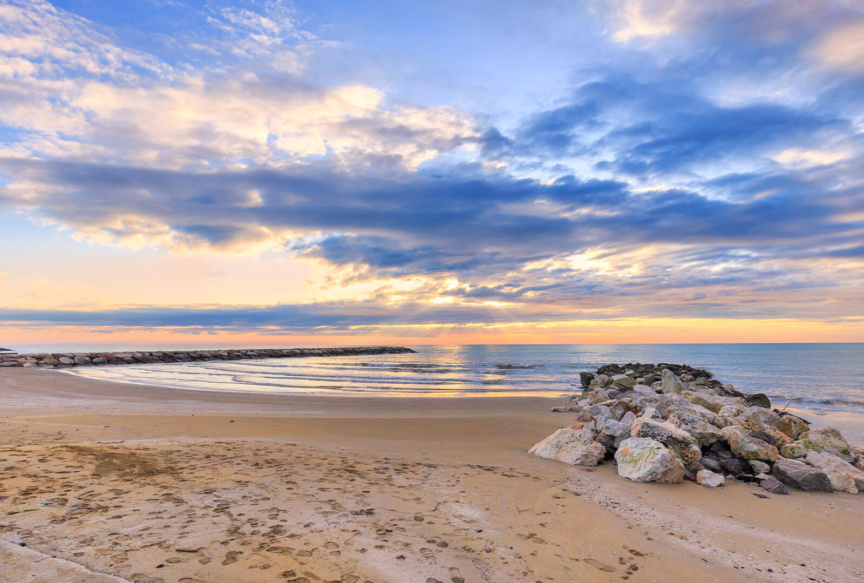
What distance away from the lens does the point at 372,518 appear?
181 inches

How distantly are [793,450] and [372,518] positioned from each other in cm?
751

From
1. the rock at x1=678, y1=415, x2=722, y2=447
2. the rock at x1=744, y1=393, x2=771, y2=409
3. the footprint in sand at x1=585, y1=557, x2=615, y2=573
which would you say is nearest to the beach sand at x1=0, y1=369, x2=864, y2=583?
the footprint in sand at x1=585, y1=557, x2=615, y2=573

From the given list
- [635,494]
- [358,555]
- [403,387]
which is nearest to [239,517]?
[358,555]

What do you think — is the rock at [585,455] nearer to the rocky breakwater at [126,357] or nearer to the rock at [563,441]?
the rock at [563,441]

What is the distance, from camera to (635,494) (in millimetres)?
6000

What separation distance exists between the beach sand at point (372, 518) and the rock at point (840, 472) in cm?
20

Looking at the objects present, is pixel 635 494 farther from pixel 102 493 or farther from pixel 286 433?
pixel 286 433

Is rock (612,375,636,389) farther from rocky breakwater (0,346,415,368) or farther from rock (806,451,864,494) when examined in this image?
rocky breakwater (0,346,415,368)

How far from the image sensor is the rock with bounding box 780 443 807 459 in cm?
753

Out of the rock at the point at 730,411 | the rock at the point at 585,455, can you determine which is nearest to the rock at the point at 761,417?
the rock at the point at 730,411

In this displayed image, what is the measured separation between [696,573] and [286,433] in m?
8.42

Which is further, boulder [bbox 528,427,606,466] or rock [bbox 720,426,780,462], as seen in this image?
boulder [bbox 528,427,606,466]

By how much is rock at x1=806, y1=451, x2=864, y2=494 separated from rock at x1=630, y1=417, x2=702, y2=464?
1.70 m

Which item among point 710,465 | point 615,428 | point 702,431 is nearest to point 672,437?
point 710,465
